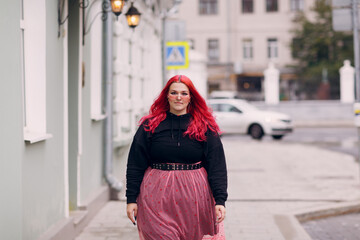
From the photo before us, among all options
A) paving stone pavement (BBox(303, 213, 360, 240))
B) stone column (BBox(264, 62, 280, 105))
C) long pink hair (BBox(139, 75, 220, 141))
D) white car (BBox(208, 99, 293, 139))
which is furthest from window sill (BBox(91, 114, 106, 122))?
stone column (BBox(264, 62, 280, 105))

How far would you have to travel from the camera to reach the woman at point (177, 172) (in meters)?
4.38

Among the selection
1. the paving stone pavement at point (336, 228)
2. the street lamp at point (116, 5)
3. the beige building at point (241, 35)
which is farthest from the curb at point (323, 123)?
the street lamp at point (116, 5)

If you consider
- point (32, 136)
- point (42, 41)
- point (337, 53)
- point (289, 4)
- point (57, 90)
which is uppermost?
point (289, 4)

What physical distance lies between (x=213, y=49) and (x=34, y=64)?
42932 mm

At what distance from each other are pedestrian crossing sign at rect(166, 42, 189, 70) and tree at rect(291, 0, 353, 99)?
3062cm

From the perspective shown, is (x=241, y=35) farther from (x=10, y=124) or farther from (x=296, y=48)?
(x=10, y=124)

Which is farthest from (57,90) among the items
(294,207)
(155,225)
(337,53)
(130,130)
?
(337,53)

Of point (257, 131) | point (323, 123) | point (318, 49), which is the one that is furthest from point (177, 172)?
point (318, 49)

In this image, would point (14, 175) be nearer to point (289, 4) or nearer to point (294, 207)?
point (294, 207)

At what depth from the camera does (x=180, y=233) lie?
14.5ft

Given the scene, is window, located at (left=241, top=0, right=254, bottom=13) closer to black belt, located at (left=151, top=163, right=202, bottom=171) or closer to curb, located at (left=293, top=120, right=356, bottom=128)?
curb, located at (left=293, top=120, right=356, bottom=128)

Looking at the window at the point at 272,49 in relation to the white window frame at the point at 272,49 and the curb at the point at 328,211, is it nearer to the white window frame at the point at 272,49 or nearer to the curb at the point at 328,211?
the white window frame at the point at 272,49

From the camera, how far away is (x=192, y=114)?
462 centimetres

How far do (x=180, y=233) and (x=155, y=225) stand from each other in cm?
19
